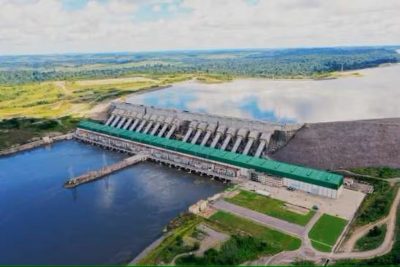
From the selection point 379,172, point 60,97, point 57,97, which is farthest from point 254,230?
point 57,97

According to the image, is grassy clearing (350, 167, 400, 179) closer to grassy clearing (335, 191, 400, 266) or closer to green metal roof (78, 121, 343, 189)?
green metal roof (78, 121, 343, 189)

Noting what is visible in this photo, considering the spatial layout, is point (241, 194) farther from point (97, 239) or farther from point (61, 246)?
point (61, 246)

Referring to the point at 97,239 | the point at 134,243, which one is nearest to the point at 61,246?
the point at 97,239

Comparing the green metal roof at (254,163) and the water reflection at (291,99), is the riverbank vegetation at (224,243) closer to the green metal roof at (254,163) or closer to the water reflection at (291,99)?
the green metal roof at (254,163)

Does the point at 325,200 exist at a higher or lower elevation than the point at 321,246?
higher

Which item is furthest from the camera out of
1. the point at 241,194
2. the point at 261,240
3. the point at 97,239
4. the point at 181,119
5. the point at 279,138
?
the point at 181,119

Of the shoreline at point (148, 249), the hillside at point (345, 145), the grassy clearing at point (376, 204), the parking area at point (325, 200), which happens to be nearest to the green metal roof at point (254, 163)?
the parking area at point (325, 200)

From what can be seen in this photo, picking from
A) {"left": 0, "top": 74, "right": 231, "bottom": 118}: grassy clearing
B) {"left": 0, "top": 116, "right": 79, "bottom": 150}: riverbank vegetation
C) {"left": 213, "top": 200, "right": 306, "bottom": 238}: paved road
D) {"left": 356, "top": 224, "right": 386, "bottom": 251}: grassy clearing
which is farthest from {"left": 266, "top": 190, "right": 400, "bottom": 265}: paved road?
{"left": 0, "top": 74, "right": 231, "bottom": 118}: grassy clearing

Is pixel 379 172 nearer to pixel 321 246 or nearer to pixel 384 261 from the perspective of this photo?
pixel 321 246
